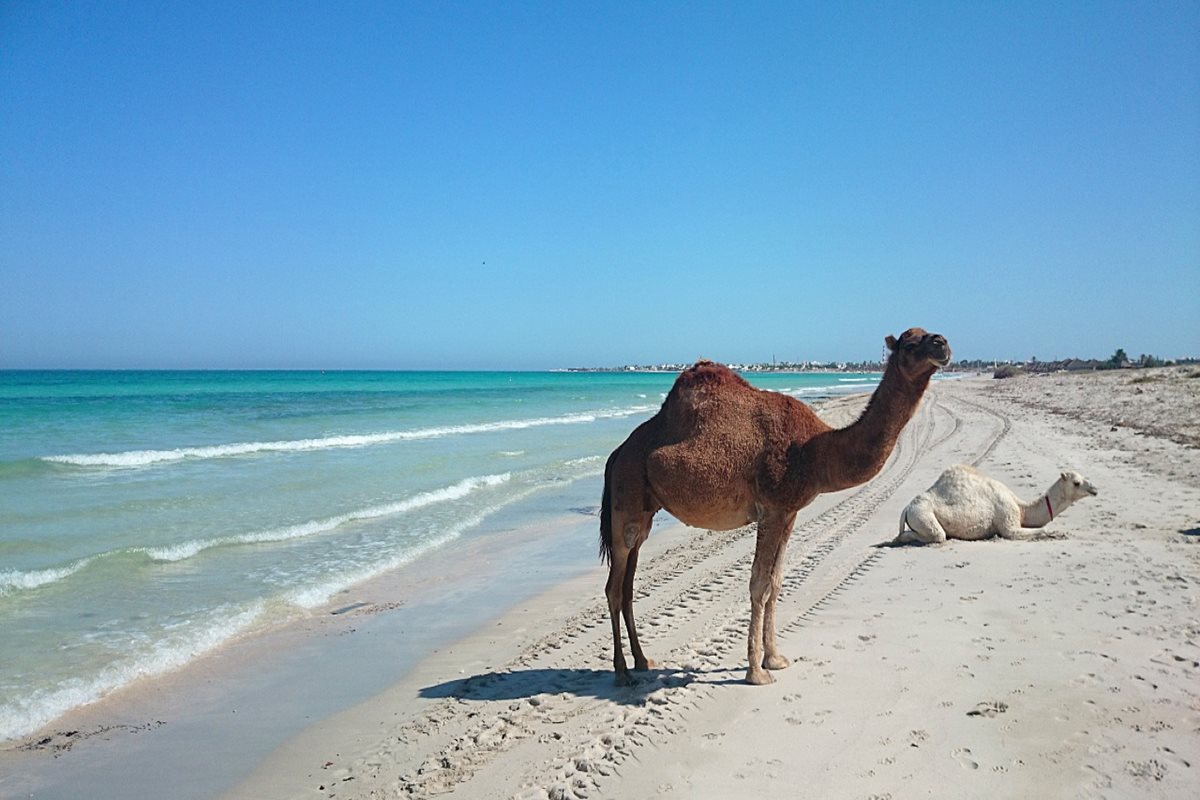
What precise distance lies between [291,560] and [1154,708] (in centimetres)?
948

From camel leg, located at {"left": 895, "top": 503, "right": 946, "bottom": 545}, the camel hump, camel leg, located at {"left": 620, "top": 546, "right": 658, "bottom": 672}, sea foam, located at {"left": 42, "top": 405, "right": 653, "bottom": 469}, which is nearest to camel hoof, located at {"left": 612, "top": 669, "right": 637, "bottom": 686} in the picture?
camel leg, located at {"left": 620, "top": 546, "right": 658, "bottom": 672}

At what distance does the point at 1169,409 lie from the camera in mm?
23641

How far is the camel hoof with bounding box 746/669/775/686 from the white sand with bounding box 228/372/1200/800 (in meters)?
0.14

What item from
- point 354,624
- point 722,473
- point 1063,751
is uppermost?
point 722,473

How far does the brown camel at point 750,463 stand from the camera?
17.2 feet

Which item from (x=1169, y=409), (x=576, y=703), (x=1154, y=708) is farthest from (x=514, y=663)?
(x=1169, y=409)

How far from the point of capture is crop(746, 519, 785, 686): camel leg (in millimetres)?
5531

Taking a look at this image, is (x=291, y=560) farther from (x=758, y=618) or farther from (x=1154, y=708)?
(x=1154, y=708)

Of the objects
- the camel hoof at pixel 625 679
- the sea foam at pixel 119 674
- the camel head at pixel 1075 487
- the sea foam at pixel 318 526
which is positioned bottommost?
the sea foam at pixel 119 674

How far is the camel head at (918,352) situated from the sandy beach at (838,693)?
2.22 m

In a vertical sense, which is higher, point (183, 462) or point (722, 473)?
point (722, 473)

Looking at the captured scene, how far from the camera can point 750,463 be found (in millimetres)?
5508

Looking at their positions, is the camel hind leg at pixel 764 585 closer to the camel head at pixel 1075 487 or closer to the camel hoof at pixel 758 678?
the camel hoof at pixel 758 678

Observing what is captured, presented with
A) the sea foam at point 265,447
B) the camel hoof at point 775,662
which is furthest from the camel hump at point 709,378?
the sea foam at point 265,447
